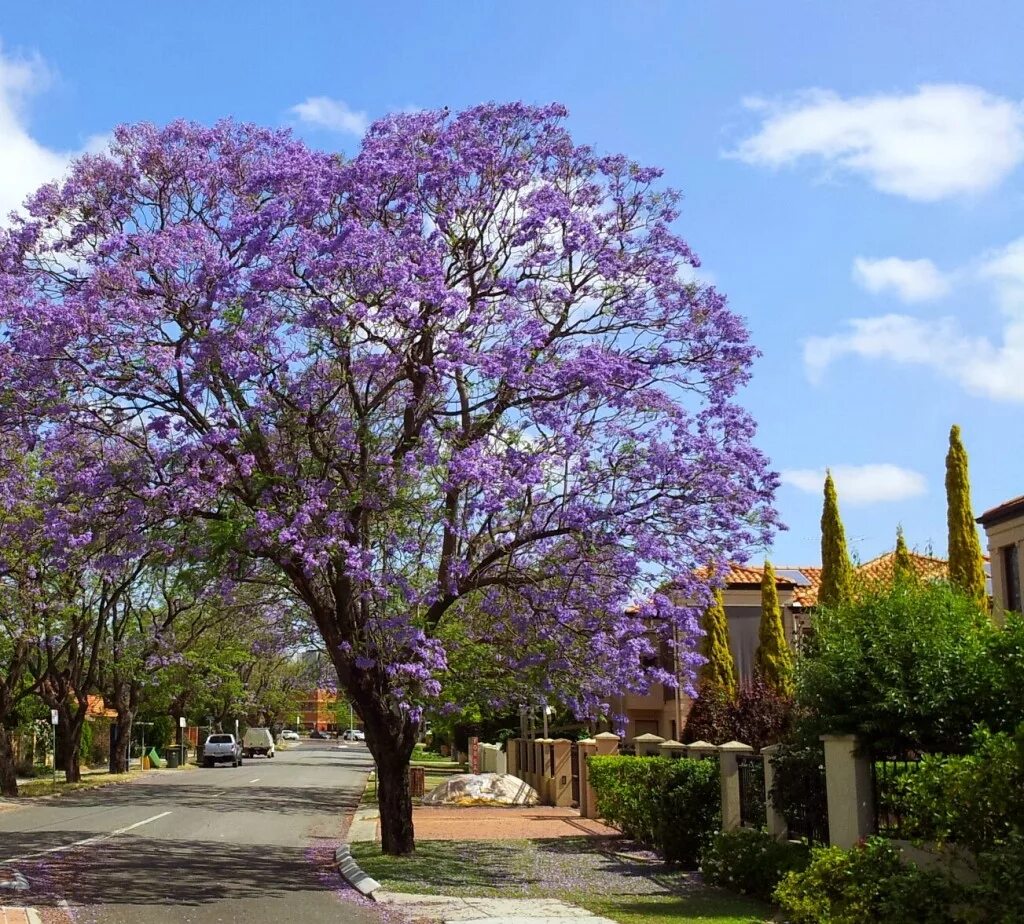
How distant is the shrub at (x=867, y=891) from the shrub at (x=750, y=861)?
2300 mm

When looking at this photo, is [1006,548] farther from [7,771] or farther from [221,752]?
[221,752]

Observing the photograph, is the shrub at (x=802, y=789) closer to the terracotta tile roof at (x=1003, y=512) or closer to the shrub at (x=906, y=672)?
the shrub at (x=906, y=672)

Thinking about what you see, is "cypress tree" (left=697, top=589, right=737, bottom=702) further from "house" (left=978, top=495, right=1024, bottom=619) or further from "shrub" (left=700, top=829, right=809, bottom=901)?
"shrub" (left=700, top=829, right=809, bottom=901)

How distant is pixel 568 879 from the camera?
1677 centimetres

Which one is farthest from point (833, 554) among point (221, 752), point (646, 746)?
point (221, 752)

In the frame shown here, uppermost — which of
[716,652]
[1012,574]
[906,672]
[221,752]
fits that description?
[1012,574]

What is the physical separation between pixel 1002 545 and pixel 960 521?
1.19 meters

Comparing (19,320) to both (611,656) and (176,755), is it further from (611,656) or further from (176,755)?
(176,755)

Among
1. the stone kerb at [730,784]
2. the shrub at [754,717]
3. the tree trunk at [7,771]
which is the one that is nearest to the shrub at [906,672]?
the stone kerb at [730,784]

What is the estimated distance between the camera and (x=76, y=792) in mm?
39219

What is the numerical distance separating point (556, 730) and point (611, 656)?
1036 inches

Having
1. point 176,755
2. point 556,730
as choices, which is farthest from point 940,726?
point 176,755

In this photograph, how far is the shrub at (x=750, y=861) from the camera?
1368cm

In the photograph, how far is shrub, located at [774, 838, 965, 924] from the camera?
9.05 metres
